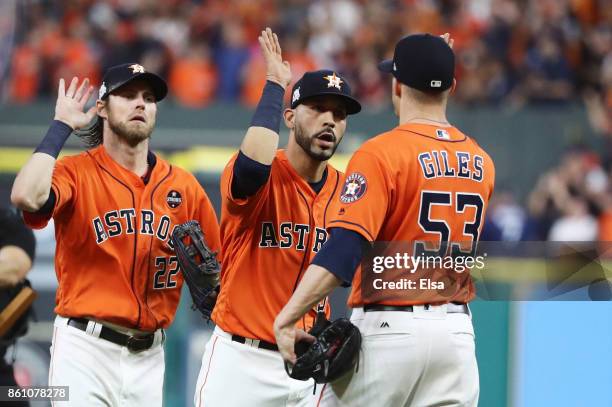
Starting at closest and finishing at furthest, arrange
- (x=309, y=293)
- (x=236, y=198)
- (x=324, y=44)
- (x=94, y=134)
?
(x=309, y=293) < (x=236, y=198) < (x=94, y=134) < (x=324, y=44)

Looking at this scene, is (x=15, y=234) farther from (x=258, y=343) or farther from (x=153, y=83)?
(x=258, y=343)

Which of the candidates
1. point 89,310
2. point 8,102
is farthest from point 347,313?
point 8,102

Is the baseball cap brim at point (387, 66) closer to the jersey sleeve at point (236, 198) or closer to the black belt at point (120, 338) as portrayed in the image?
the jersey sleeve at point (236, 198)

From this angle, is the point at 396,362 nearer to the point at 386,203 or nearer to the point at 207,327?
the point at 386,203

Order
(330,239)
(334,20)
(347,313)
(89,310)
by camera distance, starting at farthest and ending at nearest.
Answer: (334,20) < (347,313) < (89,310) < (330,239)

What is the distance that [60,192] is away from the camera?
5.04 meters

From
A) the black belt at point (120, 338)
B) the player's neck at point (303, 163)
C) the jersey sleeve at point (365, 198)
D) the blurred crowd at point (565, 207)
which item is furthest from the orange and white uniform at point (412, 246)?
the blurred crowd at point (565, 207)

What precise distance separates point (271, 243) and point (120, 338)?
35.1 inches

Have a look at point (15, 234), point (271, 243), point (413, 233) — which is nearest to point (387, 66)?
point (413, 233)

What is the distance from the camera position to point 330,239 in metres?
4.16

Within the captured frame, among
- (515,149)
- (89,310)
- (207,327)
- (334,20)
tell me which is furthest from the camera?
(334,20)

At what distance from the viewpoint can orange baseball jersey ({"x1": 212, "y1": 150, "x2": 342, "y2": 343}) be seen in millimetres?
4953

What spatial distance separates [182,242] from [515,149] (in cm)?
736

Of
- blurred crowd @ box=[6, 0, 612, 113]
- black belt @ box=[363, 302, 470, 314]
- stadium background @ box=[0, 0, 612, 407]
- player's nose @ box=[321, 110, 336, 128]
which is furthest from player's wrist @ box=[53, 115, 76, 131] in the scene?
blurred crowd @ box=[6, 0, 612, 113]
